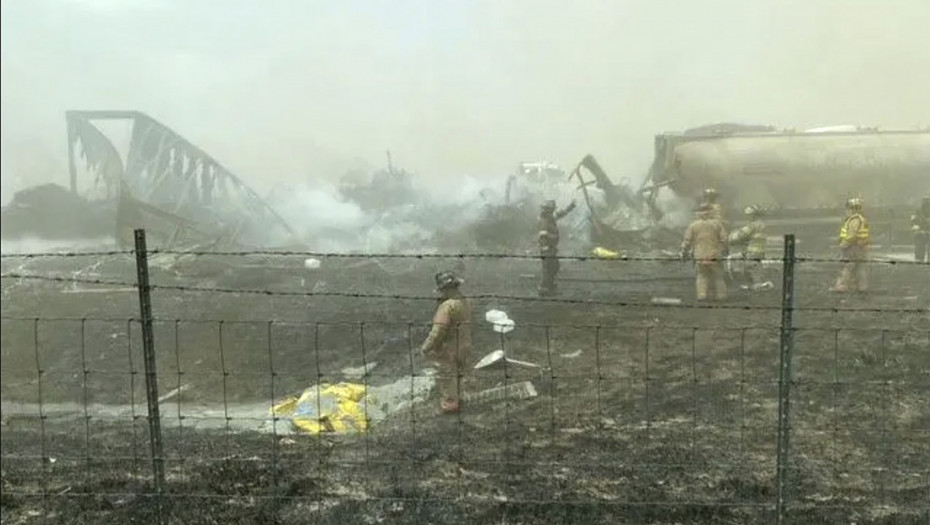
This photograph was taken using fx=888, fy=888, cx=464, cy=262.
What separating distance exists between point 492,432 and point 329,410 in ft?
3.65

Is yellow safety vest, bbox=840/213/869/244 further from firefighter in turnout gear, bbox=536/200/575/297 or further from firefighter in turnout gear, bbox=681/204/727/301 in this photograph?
firefighter in turnout gear, bbox=536/200/575/297

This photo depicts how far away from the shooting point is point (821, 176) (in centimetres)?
1530

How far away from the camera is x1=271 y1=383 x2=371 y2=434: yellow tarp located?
18.5ft

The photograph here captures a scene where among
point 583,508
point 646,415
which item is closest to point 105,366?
point 646,415

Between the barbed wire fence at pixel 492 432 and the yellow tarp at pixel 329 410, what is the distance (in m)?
0.03

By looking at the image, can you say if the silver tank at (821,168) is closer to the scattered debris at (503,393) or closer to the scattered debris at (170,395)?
the scattered debris at (503,393)

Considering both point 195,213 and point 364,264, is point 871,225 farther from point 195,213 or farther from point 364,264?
point 195,213

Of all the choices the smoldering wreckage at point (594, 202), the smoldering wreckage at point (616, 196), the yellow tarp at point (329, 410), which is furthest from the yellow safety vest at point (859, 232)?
the yellow tarp at point (329, 410)

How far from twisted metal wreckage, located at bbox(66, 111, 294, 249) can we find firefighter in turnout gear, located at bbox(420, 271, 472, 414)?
5161 millimetres

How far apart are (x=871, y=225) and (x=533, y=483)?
1250cm

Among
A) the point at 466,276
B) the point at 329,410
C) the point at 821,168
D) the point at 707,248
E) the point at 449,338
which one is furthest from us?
the point at 821,168

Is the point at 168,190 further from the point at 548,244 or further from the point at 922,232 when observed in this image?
the point at 922,232

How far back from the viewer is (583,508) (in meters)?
4.10

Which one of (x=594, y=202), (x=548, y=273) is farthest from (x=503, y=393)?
(x=594, y=202)
